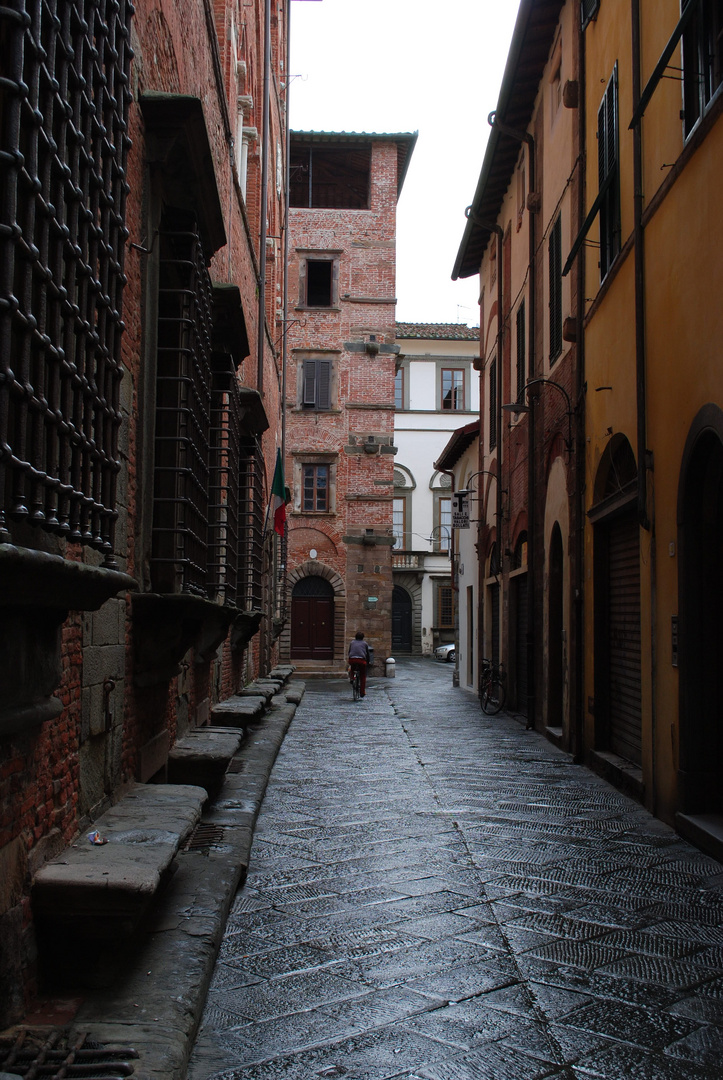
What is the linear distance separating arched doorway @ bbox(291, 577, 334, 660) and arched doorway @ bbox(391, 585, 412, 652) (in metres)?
16.0

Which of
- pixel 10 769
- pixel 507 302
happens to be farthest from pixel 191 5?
pixel 507 302

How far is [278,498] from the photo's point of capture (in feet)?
59.2

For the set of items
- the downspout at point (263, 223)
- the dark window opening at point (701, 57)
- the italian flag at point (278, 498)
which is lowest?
the italian flag at point (278, 498)

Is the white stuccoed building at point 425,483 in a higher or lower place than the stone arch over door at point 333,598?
higher

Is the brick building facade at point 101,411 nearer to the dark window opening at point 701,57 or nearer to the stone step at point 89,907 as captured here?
the stone step at point 89,907

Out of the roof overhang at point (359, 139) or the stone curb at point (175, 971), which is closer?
the stone curb at point (175, 971)

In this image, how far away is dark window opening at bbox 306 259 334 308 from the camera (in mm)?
27922

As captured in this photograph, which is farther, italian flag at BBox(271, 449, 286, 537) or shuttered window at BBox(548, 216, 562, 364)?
italian flag at BBox(271, 449, 286, 537)

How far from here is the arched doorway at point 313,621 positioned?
27562mm

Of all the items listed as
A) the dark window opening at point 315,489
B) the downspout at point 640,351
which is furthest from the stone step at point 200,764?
the dark window opening at point 315,489

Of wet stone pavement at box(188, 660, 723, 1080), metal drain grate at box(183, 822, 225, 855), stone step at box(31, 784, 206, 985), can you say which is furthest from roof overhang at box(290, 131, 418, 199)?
stone step at box(31, 784, 206, 985)

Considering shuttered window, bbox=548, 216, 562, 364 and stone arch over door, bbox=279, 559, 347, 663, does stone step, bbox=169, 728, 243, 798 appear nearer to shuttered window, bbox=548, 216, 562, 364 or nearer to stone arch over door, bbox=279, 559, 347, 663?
shuttered window, bbox=548, 216, 562, 364

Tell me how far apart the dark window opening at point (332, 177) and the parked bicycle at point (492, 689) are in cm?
1607

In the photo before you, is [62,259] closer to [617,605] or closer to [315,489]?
[617,605]
